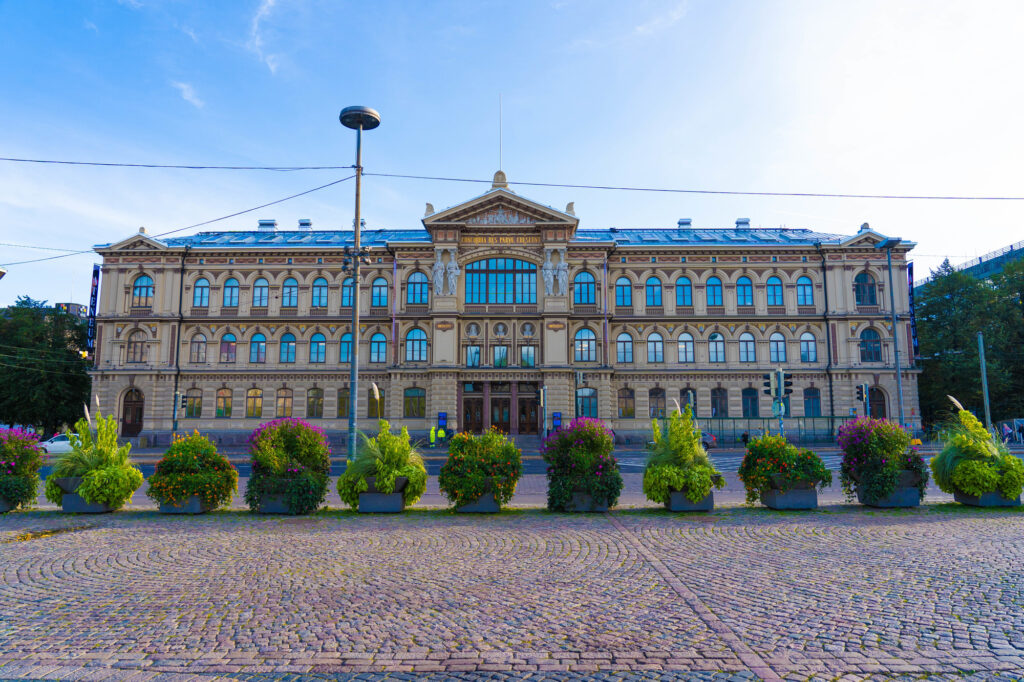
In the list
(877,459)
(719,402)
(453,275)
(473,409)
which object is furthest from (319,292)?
(877,459)

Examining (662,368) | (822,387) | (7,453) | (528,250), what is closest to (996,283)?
(822,387)

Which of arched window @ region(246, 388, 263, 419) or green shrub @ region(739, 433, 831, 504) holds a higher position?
arched window @ region(246, 388, 263, 419)

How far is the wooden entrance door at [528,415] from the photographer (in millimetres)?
42531

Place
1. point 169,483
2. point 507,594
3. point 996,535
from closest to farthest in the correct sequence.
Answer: point 507,594 < point 996,535 < point 169,483

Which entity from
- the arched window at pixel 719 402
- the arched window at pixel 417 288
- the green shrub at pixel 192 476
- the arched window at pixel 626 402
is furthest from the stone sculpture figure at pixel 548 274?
the green shrub at pixel 192 476

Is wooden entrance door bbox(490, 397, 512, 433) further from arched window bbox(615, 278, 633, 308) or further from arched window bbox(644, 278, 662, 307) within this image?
arched window bbox(644, 278, 662, 307)

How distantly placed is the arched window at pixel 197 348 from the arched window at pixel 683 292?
3421cm

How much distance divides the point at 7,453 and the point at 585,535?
12739 mm

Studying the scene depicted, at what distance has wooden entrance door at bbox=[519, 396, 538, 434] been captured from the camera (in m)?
42.5

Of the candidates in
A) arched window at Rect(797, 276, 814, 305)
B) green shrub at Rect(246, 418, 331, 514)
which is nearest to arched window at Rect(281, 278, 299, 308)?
green shrub at Rect(246, 418, 331, 514)

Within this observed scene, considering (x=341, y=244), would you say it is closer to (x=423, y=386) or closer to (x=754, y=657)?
(x=423, y=386)

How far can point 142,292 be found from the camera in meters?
44.7

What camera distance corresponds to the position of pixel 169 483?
1301cm

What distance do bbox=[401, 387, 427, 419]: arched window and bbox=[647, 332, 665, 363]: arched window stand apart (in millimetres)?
16185
